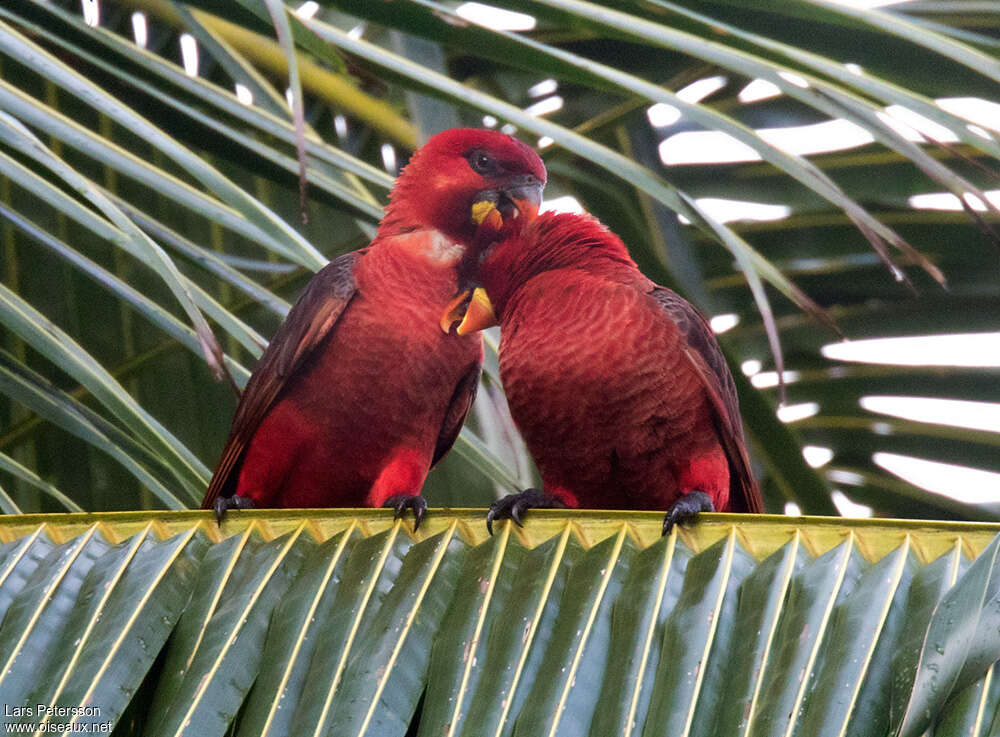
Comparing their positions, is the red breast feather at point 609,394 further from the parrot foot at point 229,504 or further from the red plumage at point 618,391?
the parrot foot at point 229,504

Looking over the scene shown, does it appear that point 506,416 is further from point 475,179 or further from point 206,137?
point 206,137

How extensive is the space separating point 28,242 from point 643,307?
4.56 feet

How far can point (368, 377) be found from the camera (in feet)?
6.67

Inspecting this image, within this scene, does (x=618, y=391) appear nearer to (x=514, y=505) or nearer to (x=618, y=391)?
(x=618, y=391)

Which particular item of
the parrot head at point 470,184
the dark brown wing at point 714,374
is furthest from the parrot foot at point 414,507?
the parrot head at point 470,184

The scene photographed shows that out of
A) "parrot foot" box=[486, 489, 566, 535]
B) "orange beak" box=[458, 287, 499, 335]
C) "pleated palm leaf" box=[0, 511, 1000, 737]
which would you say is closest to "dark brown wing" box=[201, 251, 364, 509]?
"orange beak" box=[458, 287, 499, 335]

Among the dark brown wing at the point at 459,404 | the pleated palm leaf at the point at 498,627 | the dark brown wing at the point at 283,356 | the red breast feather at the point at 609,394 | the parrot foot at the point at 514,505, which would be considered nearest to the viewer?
the pleated palm leaf at the point at 498,627

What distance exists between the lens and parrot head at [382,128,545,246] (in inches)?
85.2

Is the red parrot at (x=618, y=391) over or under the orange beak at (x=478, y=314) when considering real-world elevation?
under

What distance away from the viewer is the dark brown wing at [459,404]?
2156mm

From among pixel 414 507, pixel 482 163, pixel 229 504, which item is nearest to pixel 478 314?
pixel 482 163

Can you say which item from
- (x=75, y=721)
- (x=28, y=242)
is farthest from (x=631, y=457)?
(x=28, y=242)

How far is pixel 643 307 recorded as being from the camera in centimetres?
187

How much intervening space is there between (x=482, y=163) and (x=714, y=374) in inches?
25.2
